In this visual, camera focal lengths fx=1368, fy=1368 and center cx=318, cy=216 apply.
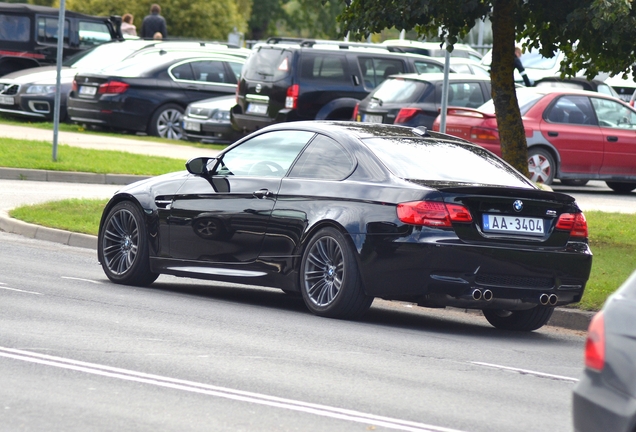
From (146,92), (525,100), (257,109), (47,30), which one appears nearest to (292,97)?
(257,109)

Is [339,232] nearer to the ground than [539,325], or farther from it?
farther from it

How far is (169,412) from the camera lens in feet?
20.4

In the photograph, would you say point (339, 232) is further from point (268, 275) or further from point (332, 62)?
point (332, 62)

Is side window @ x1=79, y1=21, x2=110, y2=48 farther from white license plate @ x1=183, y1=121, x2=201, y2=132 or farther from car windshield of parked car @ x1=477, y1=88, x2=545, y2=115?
car windshield of parked car @ x1=477, y1=88, x2=545, y2=115

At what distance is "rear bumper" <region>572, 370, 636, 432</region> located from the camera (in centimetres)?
434

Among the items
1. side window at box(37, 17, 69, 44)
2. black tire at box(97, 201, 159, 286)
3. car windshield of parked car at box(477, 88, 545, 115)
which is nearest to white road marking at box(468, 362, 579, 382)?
black tire at box(97, 201, 159, 286)

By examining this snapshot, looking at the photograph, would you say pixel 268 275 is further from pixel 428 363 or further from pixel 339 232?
pixel 428 363

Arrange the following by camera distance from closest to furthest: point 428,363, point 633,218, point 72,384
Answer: point 72,384 → point 428,363 → point 633,218

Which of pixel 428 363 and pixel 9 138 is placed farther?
pixel 9 138

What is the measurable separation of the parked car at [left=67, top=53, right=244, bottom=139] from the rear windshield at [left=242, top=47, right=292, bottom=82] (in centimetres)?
285

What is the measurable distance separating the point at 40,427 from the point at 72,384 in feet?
3.05

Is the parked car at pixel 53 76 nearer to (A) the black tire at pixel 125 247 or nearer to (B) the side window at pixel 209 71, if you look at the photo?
(B) the side window at pixel 209 71

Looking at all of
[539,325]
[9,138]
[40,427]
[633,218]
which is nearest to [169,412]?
[40,427]

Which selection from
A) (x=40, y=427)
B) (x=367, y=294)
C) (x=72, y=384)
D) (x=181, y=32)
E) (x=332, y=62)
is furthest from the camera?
(x=181, y=32)
